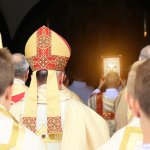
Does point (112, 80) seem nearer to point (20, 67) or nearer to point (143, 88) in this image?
point (20, 67)

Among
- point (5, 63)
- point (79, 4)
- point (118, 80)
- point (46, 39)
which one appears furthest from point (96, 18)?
point (5, 63)

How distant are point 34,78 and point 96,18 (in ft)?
22.0

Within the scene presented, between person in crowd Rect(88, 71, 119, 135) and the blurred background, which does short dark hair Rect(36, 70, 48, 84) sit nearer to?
person in crowd Rect(88, 71, 119, 135)

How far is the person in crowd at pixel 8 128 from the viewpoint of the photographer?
232cm

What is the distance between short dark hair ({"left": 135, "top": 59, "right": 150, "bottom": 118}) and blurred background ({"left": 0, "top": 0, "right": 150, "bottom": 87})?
749cm

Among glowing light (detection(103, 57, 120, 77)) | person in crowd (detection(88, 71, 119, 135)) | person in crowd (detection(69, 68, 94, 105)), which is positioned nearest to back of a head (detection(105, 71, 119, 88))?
person in crowd (detection(88, 71, 119, 135))

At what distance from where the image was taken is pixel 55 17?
988 cm

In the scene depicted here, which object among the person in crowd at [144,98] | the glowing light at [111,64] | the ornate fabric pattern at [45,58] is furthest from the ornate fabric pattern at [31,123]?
the glowing light at [111,64]

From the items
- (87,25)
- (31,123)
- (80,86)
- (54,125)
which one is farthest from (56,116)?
(87,25)

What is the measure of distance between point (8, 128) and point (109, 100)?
3295 mm

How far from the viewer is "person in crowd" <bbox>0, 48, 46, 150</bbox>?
2.32m

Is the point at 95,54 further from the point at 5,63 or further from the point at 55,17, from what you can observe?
the point at 5,63

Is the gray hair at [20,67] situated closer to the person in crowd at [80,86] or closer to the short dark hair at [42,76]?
the short dark hair at [42,76]

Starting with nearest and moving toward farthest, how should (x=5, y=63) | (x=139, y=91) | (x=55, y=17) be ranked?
1. (x=139, y=91)
2. (x=5, y=63)
3. (x=55, y=17)
